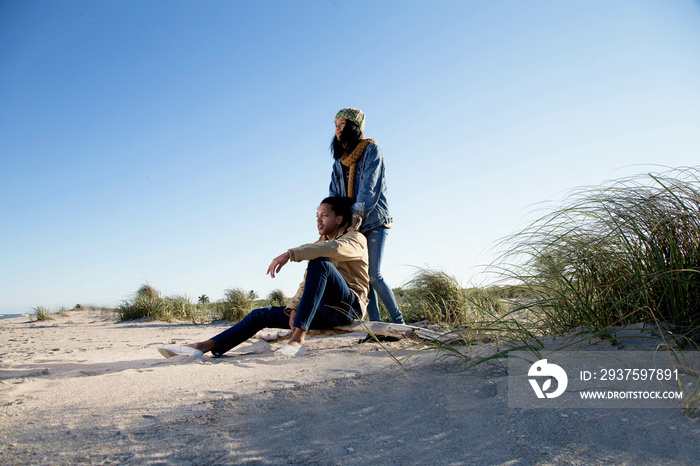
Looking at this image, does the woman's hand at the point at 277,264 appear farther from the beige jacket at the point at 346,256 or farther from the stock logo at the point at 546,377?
the stock logo at the point at 546,377

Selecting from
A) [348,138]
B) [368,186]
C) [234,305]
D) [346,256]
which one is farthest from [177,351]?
[234,305]

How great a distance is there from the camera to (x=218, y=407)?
1.81 meters

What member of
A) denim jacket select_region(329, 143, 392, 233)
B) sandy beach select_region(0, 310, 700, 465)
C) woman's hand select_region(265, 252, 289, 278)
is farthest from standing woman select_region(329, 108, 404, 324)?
sandy beach select_region(0, 310, 700, 465)

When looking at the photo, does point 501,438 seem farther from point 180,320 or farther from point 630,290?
point 180,320

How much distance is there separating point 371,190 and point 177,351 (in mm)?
1982

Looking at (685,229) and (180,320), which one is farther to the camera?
(180,320)

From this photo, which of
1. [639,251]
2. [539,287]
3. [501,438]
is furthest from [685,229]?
[501,438]

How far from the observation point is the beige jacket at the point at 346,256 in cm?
292

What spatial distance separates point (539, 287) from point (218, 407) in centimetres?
191

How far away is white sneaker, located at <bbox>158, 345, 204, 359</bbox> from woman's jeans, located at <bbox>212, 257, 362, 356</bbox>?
181mm

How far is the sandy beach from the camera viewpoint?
1404mm

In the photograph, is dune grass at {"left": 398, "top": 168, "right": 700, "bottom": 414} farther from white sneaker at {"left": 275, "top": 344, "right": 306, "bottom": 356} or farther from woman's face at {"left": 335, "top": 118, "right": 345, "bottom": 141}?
woman's face at {"left": 335, "top": 118, "right": 345, "bottom": 141}

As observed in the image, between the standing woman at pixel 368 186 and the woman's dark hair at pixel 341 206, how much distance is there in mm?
84

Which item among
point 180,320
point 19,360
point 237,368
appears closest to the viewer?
point 237,368
